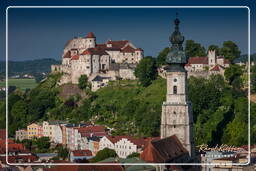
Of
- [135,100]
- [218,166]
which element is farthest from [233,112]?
[218,166]

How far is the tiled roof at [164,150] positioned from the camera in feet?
54.0

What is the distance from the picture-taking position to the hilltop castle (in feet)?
118

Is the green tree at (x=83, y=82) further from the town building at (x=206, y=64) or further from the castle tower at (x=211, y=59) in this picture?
the castle tower at (x=211, y=59)

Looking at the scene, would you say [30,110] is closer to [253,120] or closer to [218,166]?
[253,120]

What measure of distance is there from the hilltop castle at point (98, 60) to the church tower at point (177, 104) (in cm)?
1577

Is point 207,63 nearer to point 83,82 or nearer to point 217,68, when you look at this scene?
point 217,68

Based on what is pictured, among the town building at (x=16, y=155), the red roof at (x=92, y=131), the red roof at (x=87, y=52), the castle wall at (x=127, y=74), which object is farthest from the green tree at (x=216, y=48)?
the town building at (x=16, y=155)

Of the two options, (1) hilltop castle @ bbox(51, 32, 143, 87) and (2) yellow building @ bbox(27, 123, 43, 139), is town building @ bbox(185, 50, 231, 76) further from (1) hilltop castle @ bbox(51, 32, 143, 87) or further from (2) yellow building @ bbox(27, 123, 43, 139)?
(2) yellow building @ bbox(27, 123, 43, 139)

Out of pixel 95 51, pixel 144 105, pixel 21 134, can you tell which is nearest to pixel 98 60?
pixel 95 51

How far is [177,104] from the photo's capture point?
1966 cm

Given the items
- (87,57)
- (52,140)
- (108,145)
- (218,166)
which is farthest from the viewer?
(87,57)

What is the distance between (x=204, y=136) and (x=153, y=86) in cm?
815

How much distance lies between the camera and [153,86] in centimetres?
3366

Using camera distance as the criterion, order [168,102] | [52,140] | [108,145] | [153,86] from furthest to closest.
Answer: [153,86] < [52,140] < [108,145] < [168,102]
